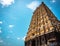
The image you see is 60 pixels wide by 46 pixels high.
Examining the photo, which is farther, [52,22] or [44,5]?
[44,5]

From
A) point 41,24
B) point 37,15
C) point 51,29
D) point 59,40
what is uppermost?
point 37,15

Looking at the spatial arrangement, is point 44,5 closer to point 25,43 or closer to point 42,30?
point 42,30

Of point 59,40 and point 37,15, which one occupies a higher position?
point 37,15

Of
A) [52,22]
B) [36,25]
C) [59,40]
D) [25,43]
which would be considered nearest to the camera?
[59,40]

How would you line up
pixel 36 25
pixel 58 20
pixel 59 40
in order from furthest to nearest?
pixel 36 25 → pixel 58 20 → pixel 59 40

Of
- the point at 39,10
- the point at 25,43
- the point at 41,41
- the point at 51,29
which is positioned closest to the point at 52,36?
the point at 51,29

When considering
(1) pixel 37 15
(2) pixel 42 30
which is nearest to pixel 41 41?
(2) pixel 42 30

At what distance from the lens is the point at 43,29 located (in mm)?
21828

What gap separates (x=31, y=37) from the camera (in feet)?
81.5

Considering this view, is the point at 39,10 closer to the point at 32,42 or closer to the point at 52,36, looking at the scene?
the point at 32,42

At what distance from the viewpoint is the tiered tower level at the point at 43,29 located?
64.1ft

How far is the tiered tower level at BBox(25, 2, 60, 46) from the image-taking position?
64.1 feet

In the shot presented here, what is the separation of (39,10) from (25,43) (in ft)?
20.2

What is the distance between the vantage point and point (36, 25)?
79.8ft
